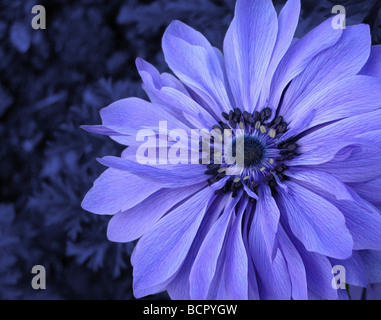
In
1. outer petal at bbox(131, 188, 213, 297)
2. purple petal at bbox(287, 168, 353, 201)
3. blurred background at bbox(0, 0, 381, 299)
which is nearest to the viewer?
purple petal at bbox(287, 168, 353, 201)

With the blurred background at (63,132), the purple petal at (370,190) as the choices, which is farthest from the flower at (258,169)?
the blurred background at (63,132)

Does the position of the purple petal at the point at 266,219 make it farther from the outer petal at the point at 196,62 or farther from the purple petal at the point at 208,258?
the outer petal at the point at 196,62

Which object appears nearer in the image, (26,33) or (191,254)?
(191,254)

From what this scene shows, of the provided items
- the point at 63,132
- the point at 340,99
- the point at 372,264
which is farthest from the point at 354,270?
the point at 63,132

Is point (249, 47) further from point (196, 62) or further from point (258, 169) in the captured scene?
point (258, 169)

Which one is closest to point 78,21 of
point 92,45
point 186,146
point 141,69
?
point 92,45

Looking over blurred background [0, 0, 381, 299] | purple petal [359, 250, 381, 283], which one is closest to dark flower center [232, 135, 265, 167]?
purple petal [359, 250, 381, 283]

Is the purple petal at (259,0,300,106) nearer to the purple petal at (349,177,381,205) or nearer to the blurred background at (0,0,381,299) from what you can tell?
the purple petal at (349,177,381,205)
